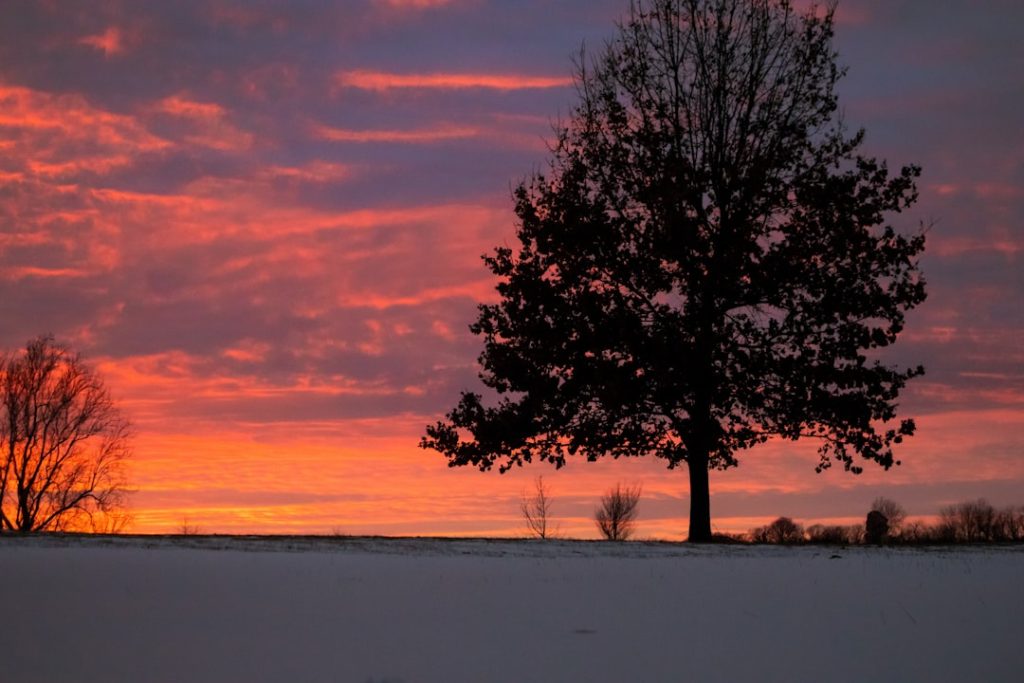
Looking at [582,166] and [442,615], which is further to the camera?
[582,166]

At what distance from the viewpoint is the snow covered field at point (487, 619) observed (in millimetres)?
9258

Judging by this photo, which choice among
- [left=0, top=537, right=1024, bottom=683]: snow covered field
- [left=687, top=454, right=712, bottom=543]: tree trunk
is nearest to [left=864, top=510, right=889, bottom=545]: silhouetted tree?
[left=687, top=454, right=712, bottom=543]: tree trunk

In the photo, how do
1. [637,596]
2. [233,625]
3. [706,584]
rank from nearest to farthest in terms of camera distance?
[233,625] < [637,596] < [706,584]

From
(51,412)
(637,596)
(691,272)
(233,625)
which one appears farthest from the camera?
(51,412)

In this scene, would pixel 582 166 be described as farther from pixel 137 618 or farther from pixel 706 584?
pixel 137 618

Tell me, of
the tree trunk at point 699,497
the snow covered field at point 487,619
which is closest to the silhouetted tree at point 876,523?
the tree trunk at point 699,497

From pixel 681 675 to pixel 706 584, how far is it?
5.40 meters

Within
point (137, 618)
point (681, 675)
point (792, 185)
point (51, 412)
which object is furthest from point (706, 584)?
point (51, 412)

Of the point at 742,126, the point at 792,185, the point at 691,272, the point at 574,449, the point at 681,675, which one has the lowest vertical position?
the point at 681,675

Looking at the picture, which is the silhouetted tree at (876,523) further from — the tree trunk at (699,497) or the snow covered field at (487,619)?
the snow covered field at (487,619)

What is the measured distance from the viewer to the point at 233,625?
10836mm

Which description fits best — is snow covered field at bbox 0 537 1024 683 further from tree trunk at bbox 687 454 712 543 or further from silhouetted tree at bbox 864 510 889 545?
silhouetted tree at bbox 864 510 889 545

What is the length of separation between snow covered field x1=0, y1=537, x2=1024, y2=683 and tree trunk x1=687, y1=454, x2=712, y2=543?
10.7 meters

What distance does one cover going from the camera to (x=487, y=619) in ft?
37.0
